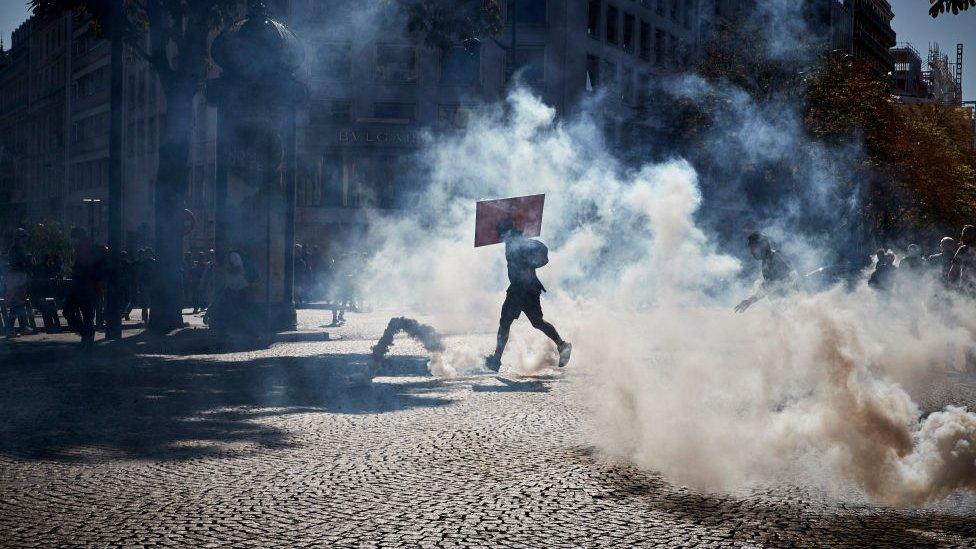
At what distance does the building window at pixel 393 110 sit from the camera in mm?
47031

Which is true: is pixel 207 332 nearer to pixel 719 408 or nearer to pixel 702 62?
pixel 719 408

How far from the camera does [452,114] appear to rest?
47.3 meters

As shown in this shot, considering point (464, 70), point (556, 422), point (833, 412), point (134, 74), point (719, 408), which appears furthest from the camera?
point (134, 74)

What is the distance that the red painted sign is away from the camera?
39.3 ft

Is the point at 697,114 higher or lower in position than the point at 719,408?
higher

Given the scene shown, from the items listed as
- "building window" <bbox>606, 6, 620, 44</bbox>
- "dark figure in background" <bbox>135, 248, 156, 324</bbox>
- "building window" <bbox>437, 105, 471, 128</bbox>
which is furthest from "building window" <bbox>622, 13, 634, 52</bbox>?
"dark figure in background" <bbox>135, 248, 156, 324</bbox>

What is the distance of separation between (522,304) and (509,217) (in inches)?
39.1

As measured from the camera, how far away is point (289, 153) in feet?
64.7

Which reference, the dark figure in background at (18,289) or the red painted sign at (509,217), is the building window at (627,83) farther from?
the red painted sign at (509,217)

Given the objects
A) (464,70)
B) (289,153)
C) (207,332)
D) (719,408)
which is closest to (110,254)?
(207,332)

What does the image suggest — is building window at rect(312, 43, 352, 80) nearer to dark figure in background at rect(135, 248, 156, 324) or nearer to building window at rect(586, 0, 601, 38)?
building window at rect(586, 0, 601, 38)

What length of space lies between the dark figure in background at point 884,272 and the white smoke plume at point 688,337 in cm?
31

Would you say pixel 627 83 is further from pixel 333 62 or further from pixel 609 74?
pixel 333 62

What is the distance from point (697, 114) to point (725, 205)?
3429 mm
